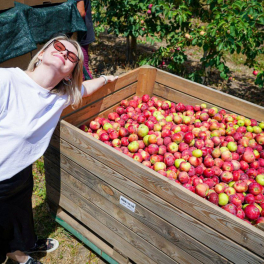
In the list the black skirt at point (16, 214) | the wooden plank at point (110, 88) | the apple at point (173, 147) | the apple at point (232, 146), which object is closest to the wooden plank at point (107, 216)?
the black skirt at point (16, 214)

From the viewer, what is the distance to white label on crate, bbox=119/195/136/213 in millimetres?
2018

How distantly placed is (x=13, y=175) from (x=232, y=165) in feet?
5.85

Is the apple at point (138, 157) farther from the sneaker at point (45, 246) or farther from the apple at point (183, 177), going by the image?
the sneaker at point (45, 246)

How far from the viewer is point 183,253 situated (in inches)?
72.6

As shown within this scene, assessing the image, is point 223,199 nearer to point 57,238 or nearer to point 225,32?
point 57,238

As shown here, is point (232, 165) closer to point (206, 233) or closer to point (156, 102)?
point (206, 233)

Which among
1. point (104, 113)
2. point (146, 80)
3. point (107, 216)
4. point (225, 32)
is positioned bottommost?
point (107, 216)

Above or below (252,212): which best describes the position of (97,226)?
below

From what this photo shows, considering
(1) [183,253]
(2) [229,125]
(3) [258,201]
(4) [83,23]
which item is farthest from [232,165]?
(4) [83,23]

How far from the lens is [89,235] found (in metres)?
2.64

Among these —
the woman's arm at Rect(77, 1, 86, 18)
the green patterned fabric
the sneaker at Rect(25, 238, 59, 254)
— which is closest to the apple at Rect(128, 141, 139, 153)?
the sneaker at Rect(25, 238, 59, 254)

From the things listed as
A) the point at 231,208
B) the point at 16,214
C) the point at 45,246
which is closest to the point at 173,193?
the point at 231,208

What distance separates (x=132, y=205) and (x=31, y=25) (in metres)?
3.38

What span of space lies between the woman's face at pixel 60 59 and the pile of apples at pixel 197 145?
2.96 ft
